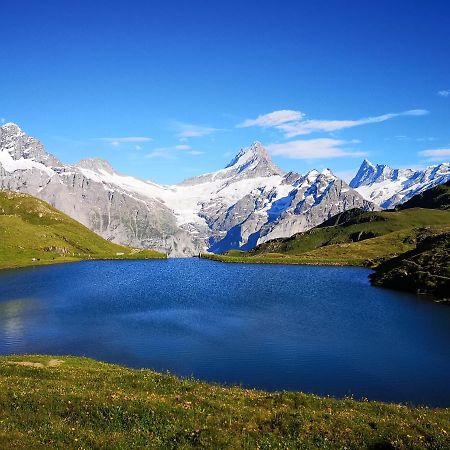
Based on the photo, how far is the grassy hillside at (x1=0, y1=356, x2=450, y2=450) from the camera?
24.3m

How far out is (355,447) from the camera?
82.3ft

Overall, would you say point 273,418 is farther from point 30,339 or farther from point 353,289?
point 353,289

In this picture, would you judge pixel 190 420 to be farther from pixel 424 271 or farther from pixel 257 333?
pixel 424 271

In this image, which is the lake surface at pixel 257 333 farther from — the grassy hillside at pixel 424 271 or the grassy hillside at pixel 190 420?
the grassy hillside at pixel 190 420

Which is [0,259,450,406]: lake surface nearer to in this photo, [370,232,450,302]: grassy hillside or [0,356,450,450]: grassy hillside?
[370,232,450,302]: grassy hillside

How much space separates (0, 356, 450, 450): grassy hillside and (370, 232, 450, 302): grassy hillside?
316 feet

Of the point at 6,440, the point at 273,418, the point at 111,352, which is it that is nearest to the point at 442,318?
the point at 111,352

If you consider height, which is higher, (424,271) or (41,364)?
(424,271)

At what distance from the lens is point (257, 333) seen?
3041 inches

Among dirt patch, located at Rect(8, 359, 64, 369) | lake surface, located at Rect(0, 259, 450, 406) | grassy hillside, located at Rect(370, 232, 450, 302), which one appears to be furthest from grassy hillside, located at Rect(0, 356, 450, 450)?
grassy hillside, located at Rect(370, 232, 450, 302)

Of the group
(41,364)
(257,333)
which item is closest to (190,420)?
(41,364)

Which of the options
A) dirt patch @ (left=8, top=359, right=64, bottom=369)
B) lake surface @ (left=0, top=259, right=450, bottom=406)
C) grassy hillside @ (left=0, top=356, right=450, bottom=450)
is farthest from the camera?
lake surface @ (left=0, top=259, right=450, bottom=406)

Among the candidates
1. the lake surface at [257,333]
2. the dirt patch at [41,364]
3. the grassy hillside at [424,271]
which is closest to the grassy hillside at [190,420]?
the dirt patch at [41,364]

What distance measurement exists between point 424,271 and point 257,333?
82.9 meters
